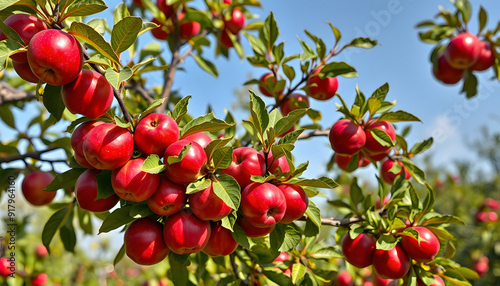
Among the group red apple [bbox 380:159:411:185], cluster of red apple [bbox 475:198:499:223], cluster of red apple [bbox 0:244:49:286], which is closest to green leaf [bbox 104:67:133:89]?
red apple [bbox 380:159:411:185]

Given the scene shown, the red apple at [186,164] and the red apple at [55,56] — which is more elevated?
the red apple at [55,56]

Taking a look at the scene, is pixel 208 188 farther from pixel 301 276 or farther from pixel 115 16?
pixel 115 16

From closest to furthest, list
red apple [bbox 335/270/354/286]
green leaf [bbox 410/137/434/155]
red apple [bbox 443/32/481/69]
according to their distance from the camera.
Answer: green leaf [bbox 410/137/434/155] → red apple [bbox 443/32/481/69] → red apple [bbox 335/270/354/286]

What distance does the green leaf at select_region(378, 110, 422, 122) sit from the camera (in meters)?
1.57

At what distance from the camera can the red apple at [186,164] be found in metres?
1.01

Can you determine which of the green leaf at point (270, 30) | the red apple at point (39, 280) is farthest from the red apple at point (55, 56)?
the red apple at point (39, 280)

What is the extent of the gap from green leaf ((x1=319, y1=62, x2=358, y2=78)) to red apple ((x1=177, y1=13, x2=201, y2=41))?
1.01 metres

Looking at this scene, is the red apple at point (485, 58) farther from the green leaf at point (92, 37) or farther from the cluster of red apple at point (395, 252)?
the green leaf at point (92, 37)

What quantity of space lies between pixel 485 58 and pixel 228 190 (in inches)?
89.6

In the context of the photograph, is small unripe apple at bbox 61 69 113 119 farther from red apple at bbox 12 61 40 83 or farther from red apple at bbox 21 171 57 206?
red apple at bbox 21 171 57 206

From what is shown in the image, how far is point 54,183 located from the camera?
1.27 m

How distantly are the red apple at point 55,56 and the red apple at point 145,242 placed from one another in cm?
47

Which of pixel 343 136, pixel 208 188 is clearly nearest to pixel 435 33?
pixel 343 136

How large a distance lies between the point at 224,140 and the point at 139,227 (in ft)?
1.24
